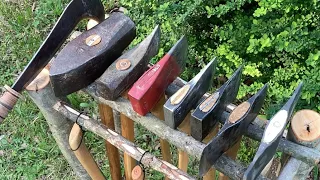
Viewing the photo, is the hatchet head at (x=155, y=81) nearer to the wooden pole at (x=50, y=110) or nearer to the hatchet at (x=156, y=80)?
the hatchet at (x=156, y=80)

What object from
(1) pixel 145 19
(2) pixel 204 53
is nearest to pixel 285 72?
(2) pixel 204 53

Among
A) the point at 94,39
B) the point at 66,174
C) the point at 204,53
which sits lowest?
the point at 66,174

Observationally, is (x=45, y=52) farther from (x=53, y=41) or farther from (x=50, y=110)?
(x=50, y=110)

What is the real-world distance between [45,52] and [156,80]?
374mm

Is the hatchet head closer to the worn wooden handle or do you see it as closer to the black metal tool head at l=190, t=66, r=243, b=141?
the black metal tool head at l=190, t=66, r=243, b=141

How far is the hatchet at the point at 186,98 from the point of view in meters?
1.37

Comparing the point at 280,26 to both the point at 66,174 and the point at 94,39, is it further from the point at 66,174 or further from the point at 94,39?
the point at 66,174

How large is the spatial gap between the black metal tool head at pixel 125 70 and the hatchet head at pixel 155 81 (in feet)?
0.18

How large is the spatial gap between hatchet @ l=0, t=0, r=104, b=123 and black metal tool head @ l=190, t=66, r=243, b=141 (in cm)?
51

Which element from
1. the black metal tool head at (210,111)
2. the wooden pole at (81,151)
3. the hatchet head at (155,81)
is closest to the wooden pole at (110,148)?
the wooden pole at (81,151)

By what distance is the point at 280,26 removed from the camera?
2.29m

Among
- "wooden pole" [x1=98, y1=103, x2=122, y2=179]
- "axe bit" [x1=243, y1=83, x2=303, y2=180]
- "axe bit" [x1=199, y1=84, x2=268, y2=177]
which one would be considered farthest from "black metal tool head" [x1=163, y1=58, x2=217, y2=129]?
"wooden pole" [x1=98, y1=103, x2=122, y2=179]

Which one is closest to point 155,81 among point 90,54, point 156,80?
point 156,80

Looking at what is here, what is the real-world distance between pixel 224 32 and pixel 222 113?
106 cm
